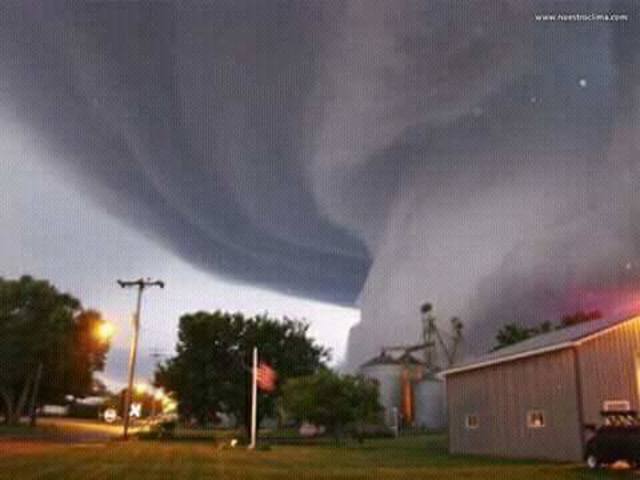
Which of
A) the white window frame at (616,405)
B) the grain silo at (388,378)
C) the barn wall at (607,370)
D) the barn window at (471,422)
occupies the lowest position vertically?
the barn window at (471,422)

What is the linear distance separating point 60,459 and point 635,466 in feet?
59.9

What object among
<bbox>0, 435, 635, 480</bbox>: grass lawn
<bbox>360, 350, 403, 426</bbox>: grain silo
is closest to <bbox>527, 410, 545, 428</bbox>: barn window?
<bbox>0, 435, 635, 480</bbox>: grass lawn

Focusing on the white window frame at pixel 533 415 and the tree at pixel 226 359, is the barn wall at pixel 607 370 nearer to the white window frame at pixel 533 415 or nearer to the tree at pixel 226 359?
the white window frame at pixel 533 415

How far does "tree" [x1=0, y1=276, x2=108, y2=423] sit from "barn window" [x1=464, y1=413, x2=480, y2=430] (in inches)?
1697

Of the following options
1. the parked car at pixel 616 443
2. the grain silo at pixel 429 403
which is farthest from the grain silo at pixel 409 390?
the parked car at pixel 616 443

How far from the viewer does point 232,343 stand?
6209 cm

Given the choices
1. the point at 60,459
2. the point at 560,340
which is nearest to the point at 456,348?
the point at 560,340

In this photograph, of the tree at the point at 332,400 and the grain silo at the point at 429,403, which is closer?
the tree at the point at 332,400

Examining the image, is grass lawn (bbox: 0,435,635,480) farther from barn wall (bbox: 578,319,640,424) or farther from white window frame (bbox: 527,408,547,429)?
white window frame (bbox: 527,408,547,429)

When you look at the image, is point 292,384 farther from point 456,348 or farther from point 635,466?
point 456,348

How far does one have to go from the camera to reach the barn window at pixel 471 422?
3347 cm

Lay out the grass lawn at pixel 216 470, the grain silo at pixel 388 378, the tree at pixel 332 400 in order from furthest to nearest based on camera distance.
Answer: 1. the grain silo at pixel 388 378
2. the tree at pixel 332 400
3. the grass lawn at pixel 216 470

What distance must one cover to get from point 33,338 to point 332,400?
3233cm

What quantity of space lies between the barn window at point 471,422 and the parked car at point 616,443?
30.7ft
